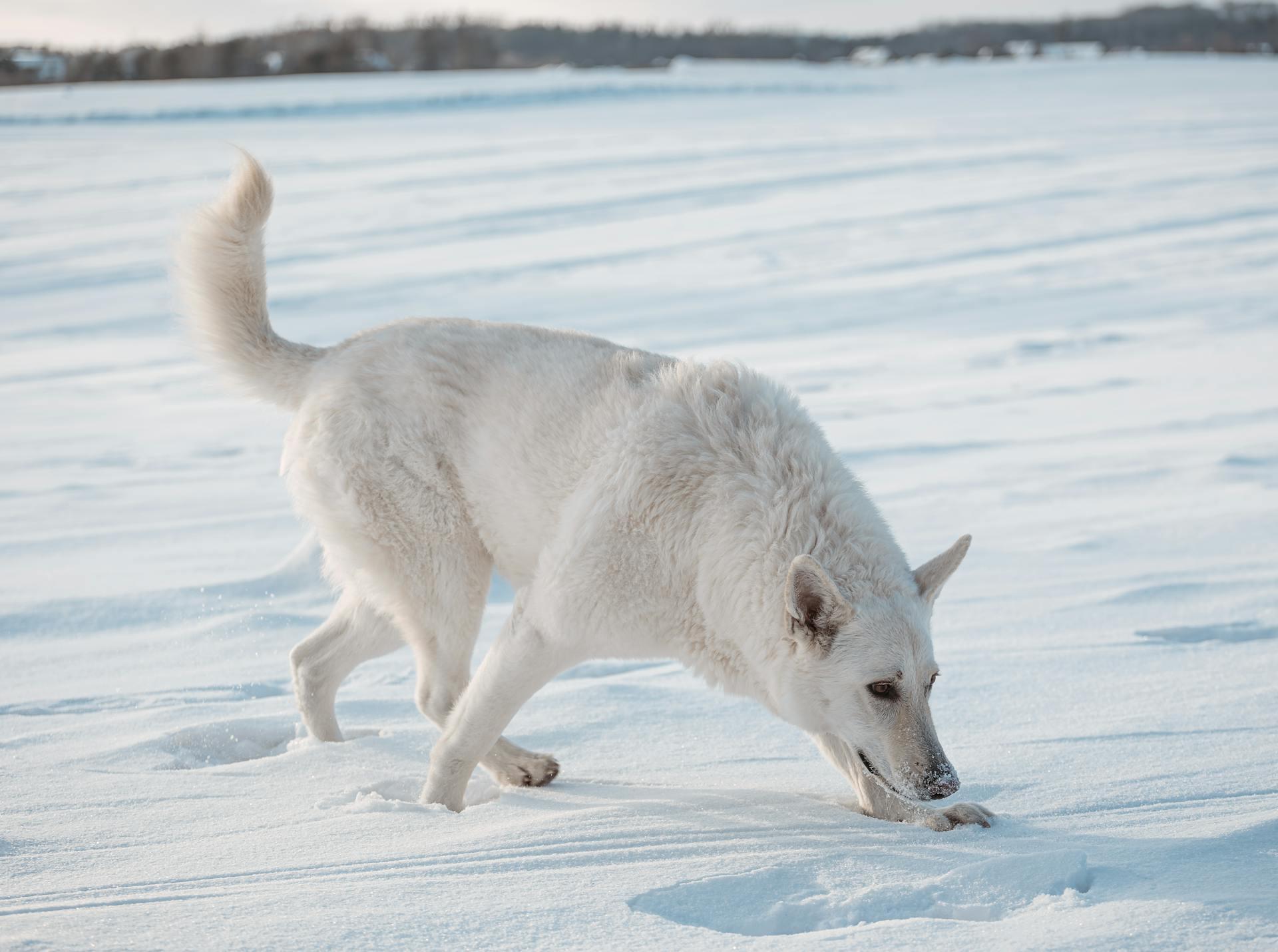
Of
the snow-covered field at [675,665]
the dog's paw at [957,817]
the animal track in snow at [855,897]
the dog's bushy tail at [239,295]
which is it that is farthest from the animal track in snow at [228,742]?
the dog's paw at [957,817]

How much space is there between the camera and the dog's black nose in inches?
122

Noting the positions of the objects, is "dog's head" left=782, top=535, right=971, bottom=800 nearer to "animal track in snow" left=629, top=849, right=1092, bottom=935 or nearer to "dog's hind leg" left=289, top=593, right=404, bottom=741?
"animal track in snow" left=629, top=849, right=1092, bottom=935

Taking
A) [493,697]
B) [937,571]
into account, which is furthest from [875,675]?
[493,697]

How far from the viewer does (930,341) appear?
10609mm

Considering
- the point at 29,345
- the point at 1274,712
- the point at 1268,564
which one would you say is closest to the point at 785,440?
the point at 1274,712

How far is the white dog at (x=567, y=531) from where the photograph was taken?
3.28m

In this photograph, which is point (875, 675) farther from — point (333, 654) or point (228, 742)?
point (228, 742)

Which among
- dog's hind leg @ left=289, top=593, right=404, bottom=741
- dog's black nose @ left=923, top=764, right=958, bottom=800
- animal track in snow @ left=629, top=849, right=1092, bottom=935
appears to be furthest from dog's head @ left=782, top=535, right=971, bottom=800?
dog's hind leg @ left=289, top=593, right=404, bottom=741

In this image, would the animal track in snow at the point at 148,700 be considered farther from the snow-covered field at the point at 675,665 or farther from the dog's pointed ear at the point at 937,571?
the dog's pointed ear at the point at 937,571

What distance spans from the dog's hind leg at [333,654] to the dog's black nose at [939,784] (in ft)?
6.42

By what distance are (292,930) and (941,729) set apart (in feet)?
7.23

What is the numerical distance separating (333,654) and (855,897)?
2144 mm

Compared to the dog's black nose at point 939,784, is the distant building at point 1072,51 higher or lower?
higher

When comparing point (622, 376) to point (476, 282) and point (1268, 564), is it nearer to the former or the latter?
point (1268, 564)
